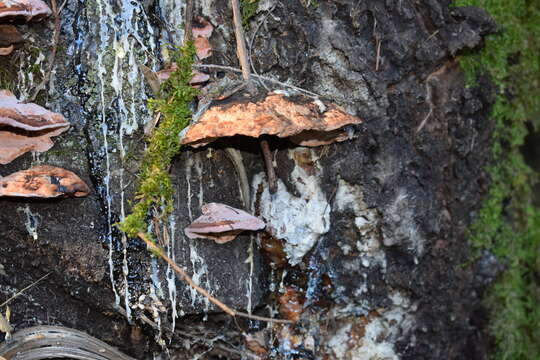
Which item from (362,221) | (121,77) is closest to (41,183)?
(121,77)

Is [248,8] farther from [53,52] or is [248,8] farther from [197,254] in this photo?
[197,254]

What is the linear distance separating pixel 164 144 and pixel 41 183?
2.11 ft

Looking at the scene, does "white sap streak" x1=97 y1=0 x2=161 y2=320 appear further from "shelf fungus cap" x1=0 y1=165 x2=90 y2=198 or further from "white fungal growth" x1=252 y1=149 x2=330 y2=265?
"white fungal growth" x1=252 y1=149 x2=330 y2=265

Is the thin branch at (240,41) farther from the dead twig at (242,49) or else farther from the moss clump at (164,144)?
the moss clump at (164,144)

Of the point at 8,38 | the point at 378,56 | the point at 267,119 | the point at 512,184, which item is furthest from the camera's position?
the point at 512,184

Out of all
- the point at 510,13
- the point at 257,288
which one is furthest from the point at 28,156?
the point at 510,13

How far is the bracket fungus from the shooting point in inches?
103

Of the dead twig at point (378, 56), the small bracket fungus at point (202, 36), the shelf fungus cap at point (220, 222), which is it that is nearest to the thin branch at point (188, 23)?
the small bracket fungus at point (202, 36)

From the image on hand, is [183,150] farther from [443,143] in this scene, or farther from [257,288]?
[443,143]

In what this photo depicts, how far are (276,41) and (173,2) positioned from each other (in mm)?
616

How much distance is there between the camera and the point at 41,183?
2.68 meters

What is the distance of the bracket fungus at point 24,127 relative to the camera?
2.62 metres

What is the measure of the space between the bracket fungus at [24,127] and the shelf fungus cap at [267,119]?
0.67 m

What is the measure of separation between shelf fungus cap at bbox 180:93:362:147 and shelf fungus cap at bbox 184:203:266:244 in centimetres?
38
